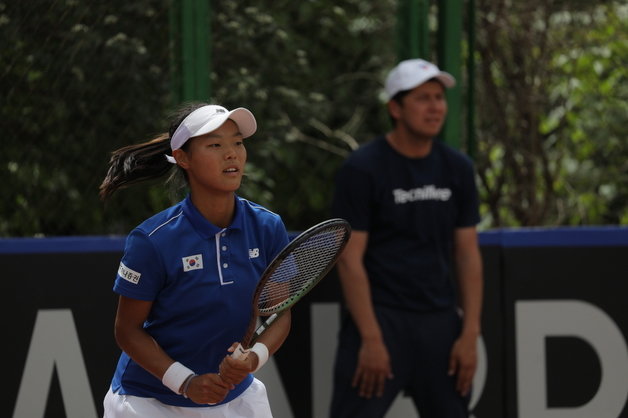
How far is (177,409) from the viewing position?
3.31 m

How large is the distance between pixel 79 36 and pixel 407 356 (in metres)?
2.24

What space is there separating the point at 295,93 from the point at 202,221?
281cm

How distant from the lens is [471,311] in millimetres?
4867

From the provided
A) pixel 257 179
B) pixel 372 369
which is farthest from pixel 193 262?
pixel 257 179

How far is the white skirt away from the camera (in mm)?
3293

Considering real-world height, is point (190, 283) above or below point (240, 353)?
above

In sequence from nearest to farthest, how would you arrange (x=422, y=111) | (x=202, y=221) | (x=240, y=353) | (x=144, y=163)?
1. (x=240, y=353)
2. (x=202, y=221)
3. (x=144, y=163)
4. (x=422, y=111)

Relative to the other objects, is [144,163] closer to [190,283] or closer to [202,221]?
[202,221]

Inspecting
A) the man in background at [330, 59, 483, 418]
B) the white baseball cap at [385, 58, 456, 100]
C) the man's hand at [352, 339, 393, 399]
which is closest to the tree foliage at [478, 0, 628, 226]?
the white baseball cap at [385, 58, 456, 100]

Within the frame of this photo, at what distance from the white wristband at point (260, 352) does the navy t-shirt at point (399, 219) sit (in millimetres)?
1643

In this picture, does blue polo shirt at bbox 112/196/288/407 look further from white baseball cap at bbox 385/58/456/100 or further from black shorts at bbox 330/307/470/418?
white baseball cap at bbox 385/58/456/100

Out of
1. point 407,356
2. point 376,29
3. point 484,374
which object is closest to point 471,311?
point 407,356

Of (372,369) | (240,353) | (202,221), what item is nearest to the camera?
(240,353)

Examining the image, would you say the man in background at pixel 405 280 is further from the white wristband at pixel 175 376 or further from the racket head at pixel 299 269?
the white wristband at pixel 175 376
